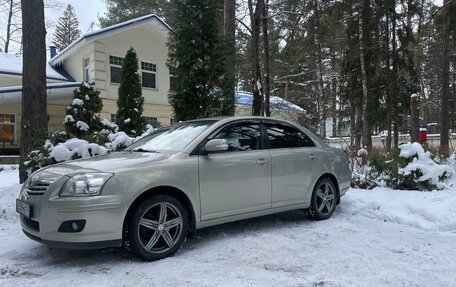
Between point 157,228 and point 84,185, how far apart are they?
34.5 inches

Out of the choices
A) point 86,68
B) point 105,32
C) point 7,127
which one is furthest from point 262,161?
point 7,127

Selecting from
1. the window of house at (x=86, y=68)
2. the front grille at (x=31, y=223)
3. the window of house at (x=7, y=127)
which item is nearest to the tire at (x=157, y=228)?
the front grille at (x=31, y=223)

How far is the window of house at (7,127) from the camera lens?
2031 cm

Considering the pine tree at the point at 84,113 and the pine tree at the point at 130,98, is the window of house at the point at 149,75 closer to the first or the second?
the pine tree at the point at 130,98

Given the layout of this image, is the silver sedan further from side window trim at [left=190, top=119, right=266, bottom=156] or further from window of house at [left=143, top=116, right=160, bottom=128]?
window of house at [left=143, top=116, right=160, bottom=128]

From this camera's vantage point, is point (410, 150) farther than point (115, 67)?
No

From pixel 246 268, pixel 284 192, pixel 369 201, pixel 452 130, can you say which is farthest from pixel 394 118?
pixel 452 130

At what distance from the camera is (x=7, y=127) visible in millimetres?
20469

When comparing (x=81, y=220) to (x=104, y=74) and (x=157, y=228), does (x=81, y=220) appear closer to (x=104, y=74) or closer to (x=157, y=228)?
(x=157, y=228)

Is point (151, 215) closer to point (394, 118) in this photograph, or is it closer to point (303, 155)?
point (303, 155)

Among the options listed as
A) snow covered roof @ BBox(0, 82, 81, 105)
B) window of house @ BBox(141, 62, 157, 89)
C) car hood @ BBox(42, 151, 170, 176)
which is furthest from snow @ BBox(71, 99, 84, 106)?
window of house @ BBox(141, 62, 157, 89)

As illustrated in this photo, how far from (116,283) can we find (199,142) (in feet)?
6.10

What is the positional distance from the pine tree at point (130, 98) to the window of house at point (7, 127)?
8.21m

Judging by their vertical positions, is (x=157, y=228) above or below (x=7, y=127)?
below
